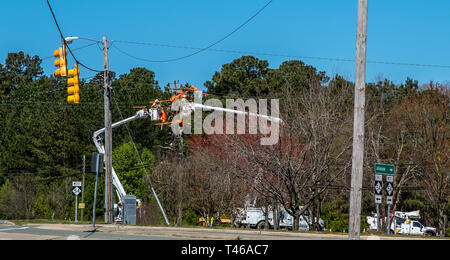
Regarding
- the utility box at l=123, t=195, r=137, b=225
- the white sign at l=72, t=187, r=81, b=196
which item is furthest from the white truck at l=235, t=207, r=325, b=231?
the white sign at l=72, t=187, r=81, b=196

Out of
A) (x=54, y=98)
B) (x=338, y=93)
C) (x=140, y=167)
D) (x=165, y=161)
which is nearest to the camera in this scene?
(x=338, y=93)

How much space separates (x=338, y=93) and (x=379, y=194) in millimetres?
14871

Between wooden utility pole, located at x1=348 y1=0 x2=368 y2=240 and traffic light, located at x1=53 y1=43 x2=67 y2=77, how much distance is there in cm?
944

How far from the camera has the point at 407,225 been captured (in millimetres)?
46156

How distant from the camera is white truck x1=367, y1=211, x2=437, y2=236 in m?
45.5

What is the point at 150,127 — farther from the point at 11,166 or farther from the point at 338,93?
the point at 338,93

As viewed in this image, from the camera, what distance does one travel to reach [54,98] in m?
69.8

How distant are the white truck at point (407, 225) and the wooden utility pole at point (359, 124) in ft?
100

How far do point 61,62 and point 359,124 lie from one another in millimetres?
9905

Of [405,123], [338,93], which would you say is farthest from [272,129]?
[405,123]

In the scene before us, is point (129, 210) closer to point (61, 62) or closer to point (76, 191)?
point (76, 191)

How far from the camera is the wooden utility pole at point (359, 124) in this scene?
14.2m

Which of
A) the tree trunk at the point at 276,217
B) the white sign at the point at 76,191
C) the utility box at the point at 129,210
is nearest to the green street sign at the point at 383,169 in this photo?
the utility box at the point at 129,210

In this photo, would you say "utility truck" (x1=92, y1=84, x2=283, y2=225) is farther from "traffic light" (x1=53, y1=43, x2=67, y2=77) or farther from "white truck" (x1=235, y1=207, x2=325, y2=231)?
"traffic light" (x1=53, y1=43, x2=67, y2=77)
